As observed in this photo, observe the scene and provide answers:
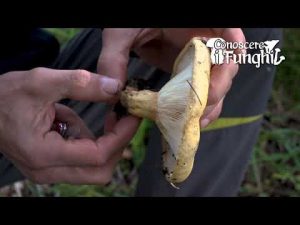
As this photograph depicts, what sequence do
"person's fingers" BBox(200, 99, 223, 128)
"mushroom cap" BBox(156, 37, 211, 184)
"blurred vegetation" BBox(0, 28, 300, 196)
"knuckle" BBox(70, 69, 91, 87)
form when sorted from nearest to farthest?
"mushroom cap" BBox(156, 37, 211, 184) < "knuckle" BBox(70, 69, 91, 87) < "person's fingers" BBox(200, 99, 223, 128) < "blurred vegetation" BBox(0, 28, 300, 196)

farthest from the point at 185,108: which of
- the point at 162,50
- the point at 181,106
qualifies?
the point at 162,50

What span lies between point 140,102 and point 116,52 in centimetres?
15

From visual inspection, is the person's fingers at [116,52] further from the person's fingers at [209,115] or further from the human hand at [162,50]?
the person's fingers at [209,115]

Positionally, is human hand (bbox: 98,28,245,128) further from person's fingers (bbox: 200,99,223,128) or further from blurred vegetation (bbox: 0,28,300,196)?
blurred vegetation (bbox: 0,28,300,196)

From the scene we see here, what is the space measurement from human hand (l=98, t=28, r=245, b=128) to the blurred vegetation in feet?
2.07

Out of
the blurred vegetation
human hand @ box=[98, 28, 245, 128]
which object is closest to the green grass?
the blurred vegetation

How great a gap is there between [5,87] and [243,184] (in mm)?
1149

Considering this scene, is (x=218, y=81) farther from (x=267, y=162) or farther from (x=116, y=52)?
(x=267, y=162)

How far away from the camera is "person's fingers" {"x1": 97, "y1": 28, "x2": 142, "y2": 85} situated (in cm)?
124

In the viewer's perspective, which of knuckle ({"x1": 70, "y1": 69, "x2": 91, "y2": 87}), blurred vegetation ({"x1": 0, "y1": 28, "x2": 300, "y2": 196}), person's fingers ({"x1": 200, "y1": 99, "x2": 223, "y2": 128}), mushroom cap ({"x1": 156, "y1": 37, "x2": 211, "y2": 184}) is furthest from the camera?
blurred vegetation ({"x1": 0, "y1": 28, "x2": 300, "y2": 196})

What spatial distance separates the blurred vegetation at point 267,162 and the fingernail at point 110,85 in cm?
86

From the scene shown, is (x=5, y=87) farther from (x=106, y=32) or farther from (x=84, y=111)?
(x=84, y=111)

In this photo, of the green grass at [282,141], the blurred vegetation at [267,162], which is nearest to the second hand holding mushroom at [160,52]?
the blurred vegetation at [267,162]

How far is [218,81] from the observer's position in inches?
46.9
